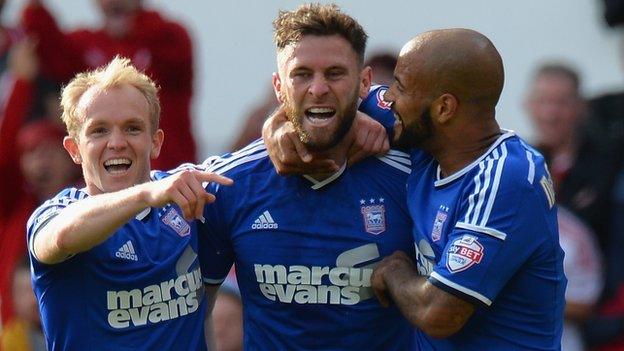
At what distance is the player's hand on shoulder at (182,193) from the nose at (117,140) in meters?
0.42

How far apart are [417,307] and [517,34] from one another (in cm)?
394

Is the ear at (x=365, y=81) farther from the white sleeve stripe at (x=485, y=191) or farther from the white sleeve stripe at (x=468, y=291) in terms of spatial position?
the white sleeve stripe at (x=468, y=291)

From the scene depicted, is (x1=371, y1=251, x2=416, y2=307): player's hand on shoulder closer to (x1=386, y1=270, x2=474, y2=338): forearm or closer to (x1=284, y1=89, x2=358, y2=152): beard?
(x1=386, y1=270, x2=474, y2=338): forearm

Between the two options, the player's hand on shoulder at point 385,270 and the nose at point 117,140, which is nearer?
the nose at point 117,140

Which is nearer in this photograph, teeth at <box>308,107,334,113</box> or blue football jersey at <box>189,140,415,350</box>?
teeth at <box>308,107,334,113</box>

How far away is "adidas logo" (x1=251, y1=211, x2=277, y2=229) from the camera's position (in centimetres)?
602

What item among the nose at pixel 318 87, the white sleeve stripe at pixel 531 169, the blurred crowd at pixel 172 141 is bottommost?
the blurred crowd at pixel 172 141

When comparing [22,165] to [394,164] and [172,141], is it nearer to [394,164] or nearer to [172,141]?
[172,141]

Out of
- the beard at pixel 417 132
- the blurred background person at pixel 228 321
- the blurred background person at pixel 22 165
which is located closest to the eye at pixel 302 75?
the beard at pixel 417 132

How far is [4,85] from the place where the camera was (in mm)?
8836

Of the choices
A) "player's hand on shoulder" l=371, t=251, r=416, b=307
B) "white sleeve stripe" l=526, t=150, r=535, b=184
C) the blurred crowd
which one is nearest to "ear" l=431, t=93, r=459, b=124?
"white sleeve stripe" l=526, t=150, r=535, b=184

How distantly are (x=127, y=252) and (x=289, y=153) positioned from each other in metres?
0.63

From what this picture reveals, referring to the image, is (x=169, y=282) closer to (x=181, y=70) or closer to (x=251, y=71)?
(x=181, y=70)

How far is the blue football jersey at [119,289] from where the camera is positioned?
5.63 meters
